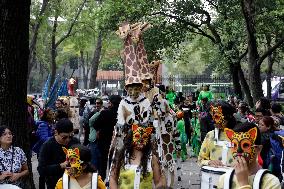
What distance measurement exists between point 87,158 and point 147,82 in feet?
14.2

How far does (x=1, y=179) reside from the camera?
20.8 feet

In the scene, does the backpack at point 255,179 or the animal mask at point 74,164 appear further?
the animal mask at point 74,164

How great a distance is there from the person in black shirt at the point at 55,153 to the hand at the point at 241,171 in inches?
135

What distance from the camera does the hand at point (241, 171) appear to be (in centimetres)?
361

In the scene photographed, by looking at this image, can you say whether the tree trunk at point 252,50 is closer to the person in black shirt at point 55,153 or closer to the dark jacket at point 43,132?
the dark jacket at point 43,132

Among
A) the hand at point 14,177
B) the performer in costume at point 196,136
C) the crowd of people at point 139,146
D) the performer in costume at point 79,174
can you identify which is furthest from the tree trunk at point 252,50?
the performer in costume at point 79,174

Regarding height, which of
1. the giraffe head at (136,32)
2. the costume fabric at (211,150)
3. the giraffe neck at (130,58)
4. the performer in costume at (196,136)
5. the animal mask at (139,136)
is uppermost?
the giraffe head at (136,32)

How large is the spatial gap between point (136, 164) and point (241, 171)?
6.60 feet

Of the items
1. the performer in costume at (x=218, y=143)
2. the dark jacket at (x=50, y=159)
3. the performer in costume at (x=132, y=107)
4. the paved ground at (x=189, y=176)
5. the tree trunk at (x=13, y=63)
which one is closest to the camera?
the performer in costume at (x=218, y=143)

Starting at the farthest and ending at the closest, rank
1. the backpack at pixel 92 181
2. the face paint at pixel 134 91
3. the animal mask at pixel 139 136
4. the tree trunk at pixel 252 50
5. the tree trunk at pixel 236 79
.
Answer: the tree trunk at pixel 236 79
the tree trunk at pixel 252 50
the face paint at pixel 134 91
the animal mask at pixel 139 136
the backpack at pixel 92 181

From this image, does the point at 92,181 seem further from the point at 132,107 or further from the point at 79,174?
the point at 132,107

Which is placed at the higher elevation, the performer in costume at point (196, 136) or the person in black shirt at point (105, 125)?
the person in black shirt at point (105, 125)

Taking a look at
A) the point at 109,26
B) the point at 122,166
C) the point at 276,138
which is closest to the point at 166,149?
the point at 276,138

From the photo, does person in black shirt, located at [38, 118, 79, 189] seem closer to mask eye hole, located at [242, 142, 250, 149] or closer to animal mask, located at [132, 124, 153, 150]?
animal mask, located at [132, 124, 153, 150]
